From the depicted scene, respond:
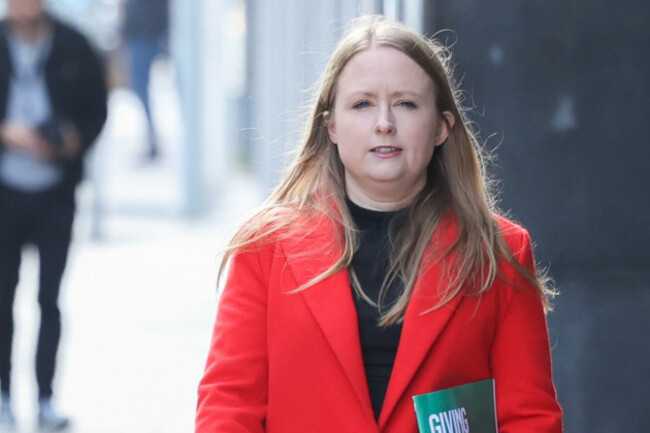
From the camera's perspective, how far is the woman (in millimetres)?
2689

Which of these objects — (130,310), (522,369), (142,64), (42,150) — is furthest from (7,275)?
(142,64)

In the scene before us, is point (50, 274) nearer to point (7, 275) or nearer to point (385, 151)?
point (7, 275)

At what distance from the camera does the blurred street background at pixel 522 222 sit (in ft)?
14.7

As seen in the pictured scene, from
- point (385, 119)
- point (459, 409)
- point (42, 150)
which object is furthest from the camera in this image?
point (42, 150)

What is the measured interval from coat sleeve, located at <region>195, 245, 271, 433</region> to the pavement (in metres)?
0.22

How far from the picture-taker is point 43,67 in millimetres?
6297

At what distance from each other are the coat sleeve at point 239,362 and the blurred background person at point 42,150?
11.7 ft

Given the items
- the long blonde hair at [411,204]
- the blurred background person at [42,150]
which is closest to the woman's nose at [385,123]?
the long blonde hair at [411,204]

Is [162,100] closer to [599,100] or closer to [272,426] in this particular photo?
[599,100]

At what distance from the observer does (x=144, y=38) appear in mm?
15820

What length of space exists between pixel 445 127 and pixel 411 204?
0.19 meters

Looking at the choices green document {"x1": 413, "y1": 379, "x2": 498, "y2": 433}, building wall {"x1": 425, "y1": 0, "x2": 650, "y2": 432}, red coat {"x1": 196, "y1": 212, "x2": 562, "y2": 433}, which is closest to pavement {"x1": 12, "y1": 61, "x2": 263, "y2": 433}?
red coat {"x1": 196, "y1": 212, "x2": 562, "y2": 433}

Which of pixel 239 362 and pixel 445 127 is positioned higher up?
pixel 445 127

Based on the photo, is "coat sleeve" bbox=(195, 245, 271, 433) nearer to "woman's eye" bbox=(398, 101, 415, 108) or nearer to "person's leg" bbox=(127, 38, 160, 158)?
"woman's eye" bbox=(398, 101, 415, 108)
